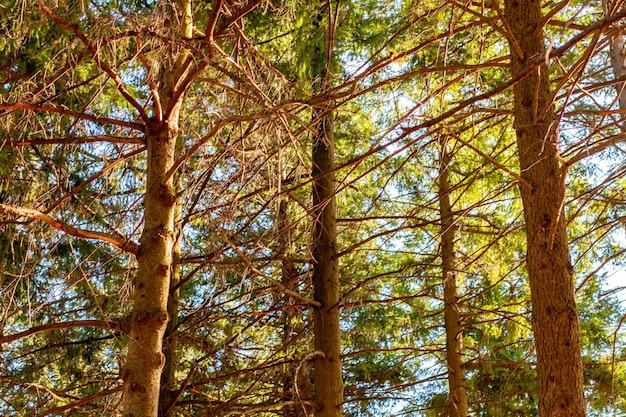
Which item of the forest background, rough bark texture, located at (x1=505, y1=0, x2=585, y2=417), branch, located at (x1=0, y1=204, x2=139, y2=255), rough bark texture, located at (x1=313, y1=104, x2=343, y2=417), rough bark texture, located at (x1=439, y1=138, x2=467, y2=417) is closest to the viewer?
rough bark texture, located at (x1=505, y1=0, x2=585, y2=417)

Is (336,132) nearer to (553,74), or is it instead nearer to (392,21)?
(392,21)

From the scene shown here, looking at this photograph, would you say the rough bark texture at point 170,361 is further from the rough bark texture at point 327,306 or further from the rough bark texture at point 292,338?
the rough bark texture at point 327,306

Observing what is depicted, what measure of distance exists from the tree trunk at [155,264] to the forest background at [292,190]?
0.05 ft

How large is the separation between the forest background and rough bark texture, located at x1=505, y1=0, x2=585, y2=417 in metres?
0.01

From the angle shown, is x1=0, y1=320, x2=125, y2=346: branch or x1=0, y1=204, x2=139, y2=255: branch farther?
x1=0, y1=320, x2=125, y2=346: branch

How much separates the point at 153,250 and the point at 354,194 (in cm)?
525

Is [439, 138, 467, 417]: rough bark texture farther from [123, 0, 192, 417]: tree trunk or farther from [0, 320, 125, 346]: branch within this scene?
[0, 320, 125, 346]: branch

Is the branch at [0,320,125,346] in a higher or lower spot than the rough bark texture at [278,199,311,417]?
lower

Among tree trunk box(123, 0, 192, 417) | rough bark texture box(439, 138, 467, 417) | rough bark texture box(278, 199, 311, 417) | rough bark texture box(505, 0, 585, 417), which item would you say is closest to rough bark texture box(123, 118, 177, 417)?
tree trunk box(123, 0, 192, 417)

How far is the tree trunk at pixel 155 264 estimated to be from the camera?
3689 millimetres

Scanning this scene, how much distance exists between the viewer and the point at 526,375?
8.60 metres

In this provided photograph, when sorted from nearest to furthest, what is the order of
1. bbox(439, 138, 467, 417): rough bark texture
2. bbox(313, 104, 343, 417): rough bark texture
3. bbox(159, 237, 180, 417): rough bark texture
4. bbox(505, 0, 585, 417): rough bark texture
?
bbox(505, 0, 585, 417): rough bark texture
bbox(313, 104, 343, 417): rough bark texture
bbox(159, 237, 180, 417): rough bark texture
bbox(439, 138, 467, 417): rough bark texture

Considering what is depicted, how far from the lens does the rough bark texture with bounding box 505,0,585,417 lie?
3225 mm

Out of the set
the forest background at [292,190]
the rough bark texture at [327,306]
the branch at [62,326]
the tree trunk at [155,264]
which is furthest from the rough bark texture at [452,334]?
the branch at [62,326]
